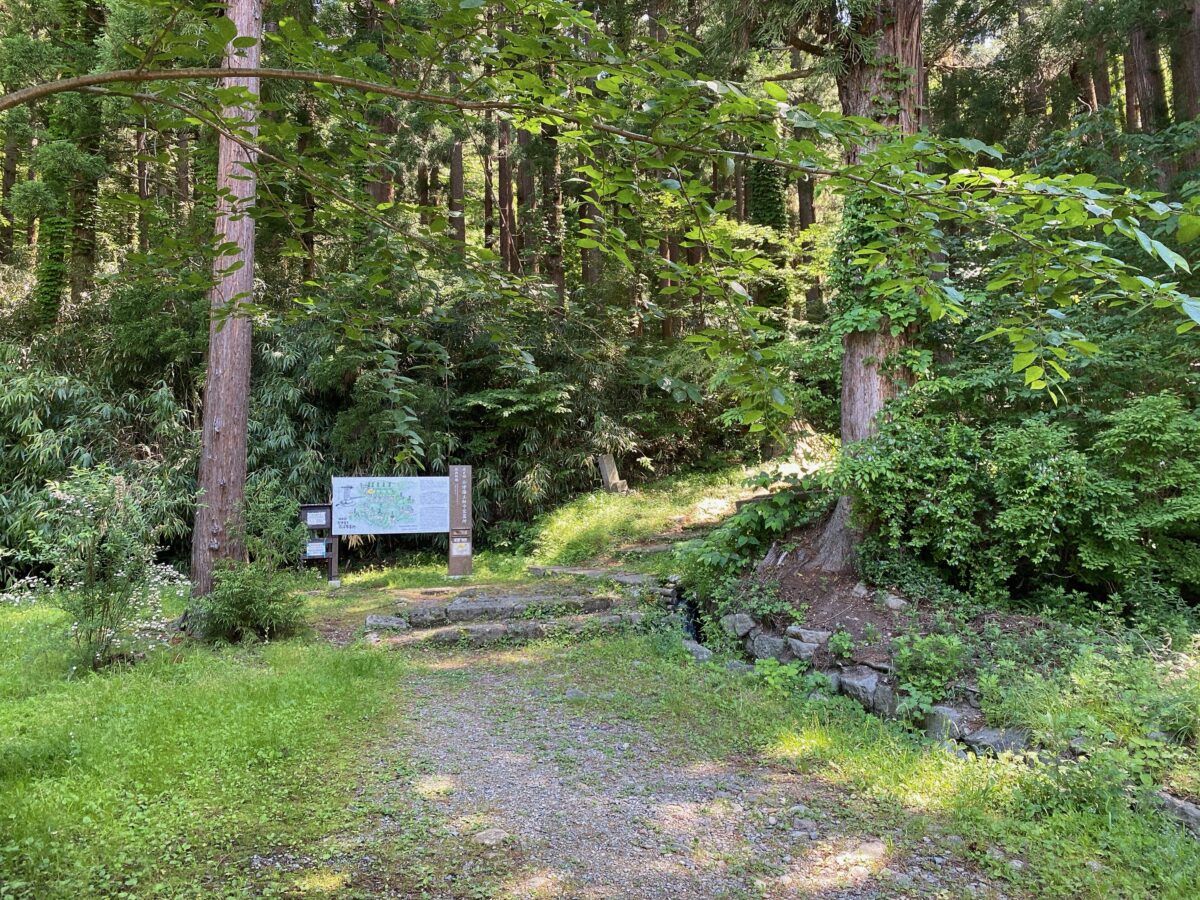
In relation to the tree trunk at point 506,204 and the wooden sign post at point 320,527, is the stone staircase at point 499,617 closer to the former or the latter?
the wooden sign post at point 320,527

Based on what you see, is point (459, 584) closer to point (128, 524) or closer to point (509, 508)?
point (509, 508)

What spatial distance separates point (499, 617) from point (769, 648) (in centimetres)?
263

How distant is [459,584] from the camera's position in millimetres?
7844

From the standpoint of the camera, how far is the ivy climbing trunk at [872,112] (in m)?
5.16

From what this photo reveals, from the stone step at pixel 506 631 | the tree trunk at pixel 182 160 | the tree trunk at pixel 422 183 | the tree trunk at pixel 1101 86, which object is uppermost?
the tree trunk at pixel 422 183

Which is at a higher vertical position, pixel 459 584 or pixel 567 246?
pixel 567 246

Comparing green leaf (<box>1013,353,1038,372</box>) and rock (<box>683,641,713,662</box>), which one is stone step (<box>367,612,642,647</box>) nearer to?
rock (<box>683,641,713,662</box>)

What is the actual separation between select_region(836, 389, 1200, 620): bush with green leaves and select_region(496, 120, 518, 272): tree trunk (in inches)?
337

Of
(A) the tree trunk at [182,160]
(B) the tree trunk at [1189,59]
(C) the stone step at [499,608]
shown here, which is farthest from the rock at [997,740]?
(B) the tree trunk at [1189,59]

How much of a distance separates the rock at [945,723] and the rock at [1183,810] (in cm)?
92

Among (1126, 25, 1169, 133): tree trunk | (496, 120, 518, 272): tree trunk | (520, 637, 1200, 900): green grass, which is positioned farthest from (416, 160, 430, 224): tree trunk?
(520, 637, 1200, 900): green grass

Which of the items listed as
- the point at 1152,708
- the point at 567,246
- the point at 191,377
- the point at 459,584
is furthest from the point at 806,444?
the point at 191,377

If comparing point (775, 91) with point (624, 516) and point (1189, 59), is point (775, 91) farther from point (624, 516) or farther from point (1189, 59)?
point (1189, 59)

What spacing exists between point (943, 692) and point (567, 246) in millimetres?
11377
